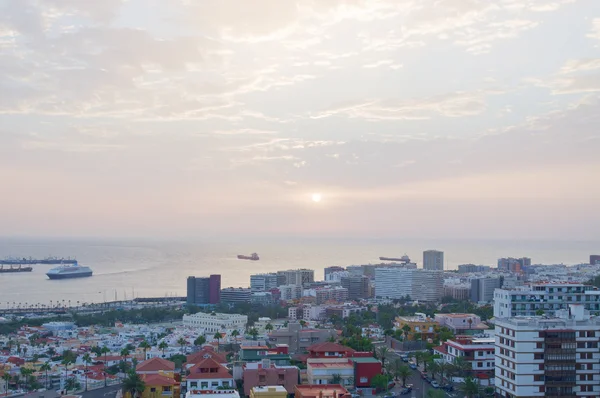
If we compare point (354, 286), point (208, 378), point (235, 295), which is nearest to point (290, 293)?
point (235, 295)

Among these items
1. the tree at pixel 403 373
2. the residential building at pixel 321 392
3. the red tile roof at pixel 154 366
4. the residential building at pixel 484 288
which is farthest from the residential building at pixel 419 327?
the residential building at pixel 484 288

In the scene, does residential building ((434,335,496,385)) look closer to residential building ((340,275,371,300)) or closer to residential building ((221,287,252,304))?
residential building ((221,287,252,304))

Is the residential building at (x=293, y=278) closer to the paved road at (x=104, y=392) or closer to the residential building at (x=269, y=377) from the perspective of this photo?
the paved road at (x=104, y=392)

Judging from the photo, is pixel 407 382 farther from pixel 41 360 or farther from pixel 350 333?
pixel 41 360

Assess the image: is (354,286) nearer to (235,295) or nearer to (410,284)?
(410,284)

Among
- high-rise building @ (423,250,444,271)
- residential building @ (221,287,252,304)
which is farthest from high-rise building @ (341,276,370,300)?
high-rise building @ (423,250,444,271)
